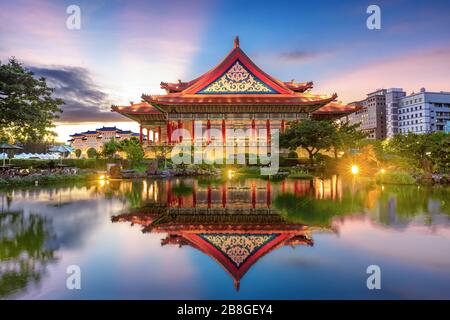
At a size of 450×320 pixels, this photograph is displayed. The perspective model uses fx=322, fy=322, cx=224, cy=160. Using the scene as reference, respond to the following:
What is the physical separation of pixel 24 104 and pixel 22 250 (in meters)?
19.2

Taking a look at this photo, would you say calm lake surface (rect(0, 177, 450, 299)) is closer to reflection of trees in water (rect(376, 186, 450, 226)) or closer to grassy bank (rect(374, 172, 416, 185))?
reflection of trees in water (rect(376, 186, 450, 226))

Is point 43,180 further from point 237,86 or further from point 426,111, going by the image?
point 426,111

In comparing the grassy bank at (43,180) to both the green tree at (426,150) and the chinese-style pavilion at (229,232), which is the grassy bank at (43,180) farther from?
the green tree at (426,150)

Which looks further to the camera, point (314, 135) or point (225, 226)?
point (314, 135)

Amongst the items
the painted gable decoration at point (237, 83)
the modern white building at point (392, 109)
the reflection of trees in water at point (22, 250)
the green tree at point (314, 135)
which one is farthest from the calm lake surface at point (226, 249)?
the modern white building at point (392, 109)

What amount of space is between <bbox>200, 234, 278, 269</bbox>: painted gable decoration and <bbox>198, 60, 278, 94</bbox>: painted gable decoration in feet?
100

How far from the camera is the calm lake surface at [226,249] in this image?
4.95 m

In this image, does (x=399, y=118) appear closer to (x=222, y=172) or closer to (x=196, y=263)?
(x=222, y=172)

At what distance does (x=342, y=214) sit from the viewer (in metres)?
10.7

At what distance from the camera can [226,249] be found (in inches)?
276

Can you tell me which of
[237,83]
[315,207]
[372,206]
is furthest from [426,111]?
[315,207]

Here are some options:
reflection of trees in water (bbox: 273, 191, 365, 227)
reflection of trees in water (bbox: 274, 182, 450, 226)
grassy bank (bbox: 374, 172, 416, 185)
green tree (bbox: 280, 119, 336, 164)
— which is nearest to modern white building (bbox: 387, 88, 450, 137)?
green tree (bbox: 280, 119, 336, 164)

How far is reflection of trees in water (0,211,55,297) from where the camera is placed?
16.9ft
